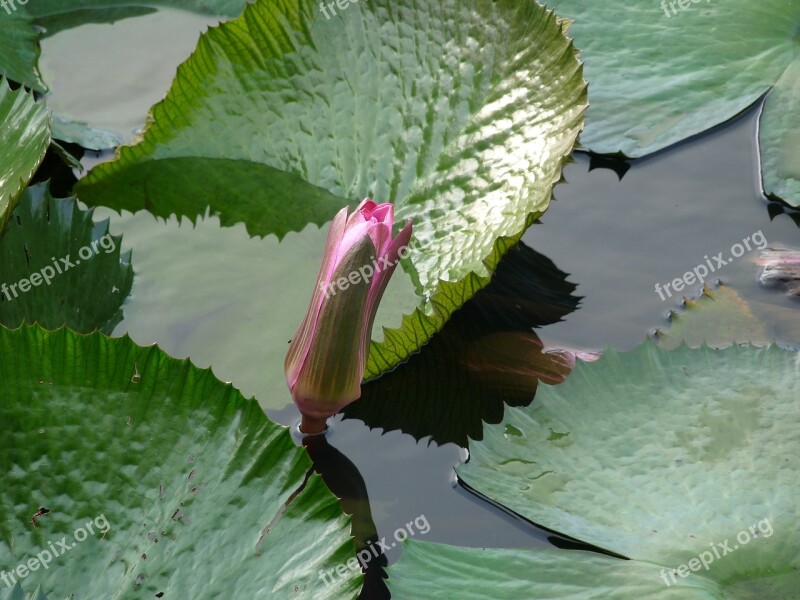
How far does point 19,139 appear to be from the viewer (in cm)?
134

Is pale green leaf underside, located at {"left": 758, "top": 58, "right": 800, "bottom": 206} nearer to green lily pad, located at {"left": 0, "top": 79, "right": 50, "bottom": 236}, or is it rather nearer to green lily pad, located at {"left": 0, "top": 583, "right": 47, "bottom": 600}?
green lily pad, located at {"left": 0, "top": 79, "right": 50, "bottom": 236}

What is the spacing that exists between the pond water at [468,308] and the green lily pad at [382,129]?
0.09 metres

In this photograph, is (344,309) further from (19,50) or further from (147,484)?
(19,50)

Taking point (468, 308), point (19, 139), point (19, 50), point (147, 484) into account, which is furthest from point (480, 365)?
point (19, 50)

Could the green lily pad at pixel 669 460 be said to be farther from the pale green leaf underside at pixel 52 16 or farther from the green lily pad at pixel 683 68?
the pale green leaf underside at pixel 52 16

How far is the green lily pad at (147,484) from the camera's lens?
1022mm

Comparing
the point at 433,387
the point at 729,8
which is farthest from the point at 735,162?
the point at 433,387

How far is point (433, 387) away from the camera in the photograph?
4.89ft

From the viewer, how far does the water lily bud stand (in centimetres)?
120

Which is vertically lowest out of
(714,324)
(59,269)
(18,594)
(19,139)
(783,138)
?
(714,324)

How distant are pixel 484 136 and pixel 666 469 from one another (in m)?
0.62

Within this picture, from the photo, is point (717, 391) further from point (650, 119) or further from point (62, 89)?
point (62, 89)

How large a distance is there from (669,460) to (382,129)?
0.74m

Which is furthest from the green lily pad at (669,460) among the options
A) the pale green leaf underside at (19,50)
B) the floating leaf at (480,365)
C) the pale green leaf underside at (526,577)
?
the pale green leaf underside at (19,50)
